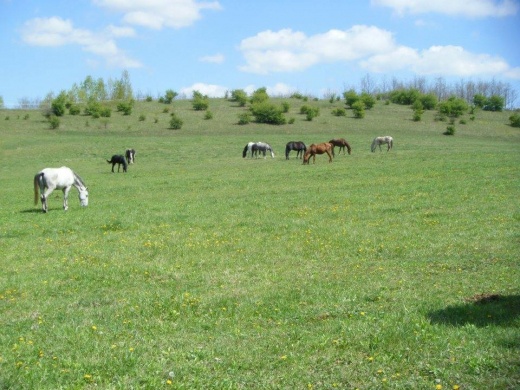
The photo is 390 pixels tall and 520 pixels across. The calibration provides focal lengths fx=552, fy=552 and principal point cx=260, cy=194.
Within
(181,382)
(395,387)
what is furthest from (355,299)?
(181,382)

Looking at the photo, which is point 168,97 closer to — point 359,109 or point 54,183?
point 359,109

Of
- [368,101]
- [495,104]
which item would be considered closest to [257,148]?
[368,101]

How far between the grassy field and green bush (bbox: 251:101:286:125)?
180ft

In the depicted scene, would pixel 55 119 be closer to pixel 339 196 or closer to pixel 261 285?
pixel 339 196

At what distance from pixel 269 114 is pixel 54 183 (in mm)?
62898

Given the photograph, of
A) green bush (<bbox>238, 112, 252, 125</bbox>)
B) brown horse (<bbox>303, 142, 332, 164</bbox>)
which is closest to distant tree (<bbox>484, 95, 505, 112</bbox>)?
green bush (<bbox>238, 112, 252, 125</bbox>)

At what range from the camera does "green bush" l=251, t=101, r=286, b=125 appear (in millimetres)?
82562

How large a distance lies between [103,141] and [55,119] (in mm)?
17585

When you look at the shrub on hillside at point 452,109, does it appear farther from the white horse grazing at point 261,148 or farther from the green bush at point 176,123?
the white horse grazing at point 261,148

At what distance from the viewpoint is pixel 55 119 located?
76.6 meters

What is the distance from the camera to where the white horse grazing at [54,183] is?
21.7 metres

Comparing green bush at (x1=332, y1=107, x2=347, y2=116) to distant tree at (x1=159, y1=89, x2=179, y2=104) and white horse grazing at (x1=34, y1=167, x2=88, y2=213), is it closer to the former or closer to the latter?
distant tree at (x1=159, y1=89, x2=179, y2=104)

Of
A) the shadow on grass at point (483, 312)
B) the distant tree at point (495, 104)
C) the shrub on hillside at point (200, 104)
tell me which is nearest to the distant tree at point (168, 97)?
the shrub on hillside at point (200, 104)

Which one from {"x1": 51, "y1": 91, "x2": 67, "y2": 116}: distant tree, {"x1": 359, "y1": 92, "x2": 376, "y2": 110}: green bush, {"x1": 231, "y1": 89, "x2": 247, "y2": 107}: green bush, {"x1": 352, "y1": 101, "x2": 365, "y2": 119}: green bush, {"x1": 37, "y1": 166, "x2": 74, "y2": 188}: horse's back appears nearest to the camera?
{"x1": 37, "y1": 166, "x2": 74, "y2": 188}: horse's back
